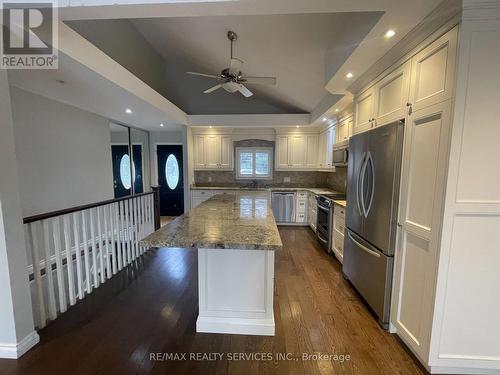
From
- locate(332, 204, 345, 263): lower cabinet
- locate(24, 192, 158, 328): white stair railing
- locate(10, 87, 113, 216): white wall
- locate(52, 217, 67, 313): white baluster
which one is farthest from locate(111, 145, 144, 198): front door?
locate(332, 204, 345, 263): lower cabinet


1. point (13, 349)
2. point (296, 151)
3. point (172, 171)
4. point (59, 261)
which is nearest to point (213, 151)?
point (172, 171)

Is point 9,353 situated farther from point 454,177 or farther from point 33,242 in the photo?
point 454,177

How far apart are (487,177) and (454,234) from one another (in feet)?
1.27

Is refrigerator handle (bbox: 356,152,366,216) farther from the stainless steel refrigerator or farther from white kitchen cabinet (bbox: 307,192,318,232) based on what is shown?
white kitchen cabinet (bbox: 307,192,318,232)

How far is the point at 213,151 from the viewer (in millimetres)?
5645

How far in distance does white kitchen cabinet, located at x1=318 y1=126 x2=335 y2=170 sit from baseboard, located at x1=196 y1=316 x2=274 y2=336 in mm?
3396

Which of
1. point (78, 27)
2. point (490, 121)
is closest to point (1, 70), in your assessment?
point (78, 27)

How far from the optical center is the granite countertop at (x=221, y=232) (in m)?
1.43

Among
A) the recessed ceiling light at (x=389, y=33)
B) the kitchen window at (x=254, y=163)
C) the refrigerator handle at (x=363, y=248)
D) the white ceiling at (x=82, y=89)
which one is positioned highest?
the recessed ceiling light at (x=389, y=33)

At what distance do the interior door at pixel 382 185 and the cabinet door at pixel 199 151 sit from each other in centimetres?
413

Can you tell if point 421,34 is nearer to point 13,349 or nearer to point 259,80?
point 259,80

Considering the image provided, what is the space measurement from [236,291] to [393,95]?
2.13m

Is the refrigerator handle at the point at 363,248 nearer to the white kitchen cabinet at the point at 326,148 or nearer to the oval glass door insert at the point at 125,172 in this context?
the white kitchen cabinet at the point at 326,148

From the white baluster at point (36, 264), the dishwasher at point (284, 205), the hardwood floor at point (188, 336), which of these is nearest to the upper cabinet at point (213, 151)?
the dishwasher at point (284, 205)
